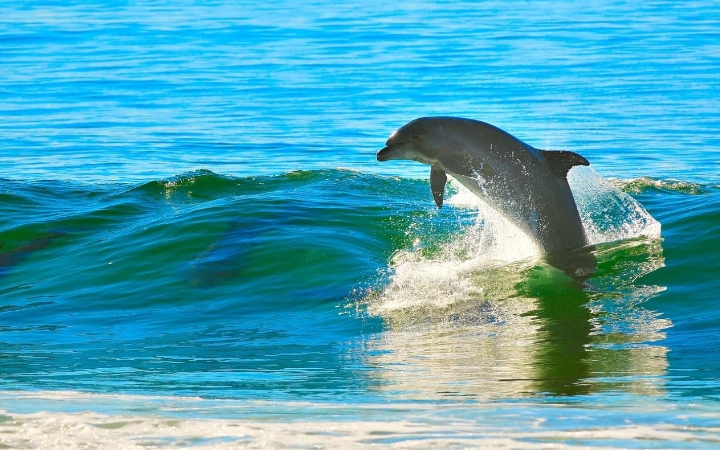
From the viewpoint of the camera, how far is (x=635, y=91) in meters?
29.9

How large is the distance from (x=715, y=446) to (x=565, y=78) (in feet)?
90.6

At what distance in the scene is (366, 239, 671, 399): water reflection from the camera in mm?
7699

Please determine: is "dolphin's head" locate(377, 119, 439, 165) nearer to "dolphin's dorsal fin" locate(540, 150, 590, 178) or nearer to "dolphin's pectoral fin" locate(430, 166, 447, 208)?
"dolphin's pectoral fin" locate(430, 166, 447, 208)

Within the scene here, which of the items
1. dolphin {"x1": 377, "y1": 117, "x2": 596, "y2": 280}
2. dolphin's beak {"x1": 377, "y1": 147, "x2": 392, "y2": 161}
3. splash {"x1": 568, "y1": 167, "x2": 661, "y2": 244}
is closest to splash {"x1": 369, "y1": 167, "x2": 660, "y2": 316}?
splash {"x1": 568, "y1": 167, "x2": 661, "y2": 244}

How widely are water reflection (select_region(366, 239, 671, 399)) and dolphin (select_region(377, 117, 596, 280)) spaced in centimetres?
50

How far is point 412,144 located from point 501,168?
864 millimetres

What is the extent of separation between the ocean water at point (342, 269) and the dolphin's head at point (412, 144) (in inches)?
49.5

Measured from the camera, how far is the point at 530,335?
976cm

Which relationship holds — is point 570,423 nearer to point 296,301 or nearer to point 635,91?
point 296,301

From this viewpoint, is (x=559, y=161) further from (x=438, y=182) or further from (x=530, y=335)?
(x=530, y=335)

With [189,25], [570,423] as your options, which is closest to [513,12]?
[189,25]

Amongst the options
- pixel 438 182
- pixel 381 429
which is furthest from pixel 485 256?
pixel 381 429

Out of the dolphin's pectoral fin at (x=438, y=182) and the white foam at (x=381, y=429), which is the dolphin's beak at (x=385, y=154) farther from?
the white foam at (x=381, y=429)

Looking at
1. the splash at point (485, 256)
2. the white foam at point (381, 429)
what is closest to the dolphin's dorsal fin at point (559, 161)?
the splash at point (485, 256)
